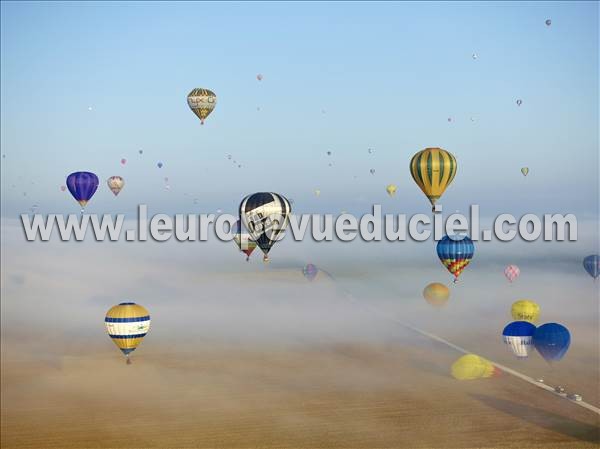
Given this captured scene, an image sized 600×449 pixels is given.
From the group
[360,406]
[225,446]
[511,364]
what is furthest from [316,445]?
[511,364]

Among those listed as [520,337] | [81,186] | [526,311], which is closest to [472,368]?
[526,311]

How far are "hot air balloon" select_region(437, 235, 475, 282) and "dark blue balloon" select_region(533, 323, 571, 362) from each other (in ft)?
19.1

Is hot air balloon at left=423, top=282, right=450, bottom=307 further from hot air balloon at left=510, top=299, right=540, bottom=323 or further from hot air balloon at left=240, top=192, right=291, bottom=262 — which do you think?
hot air balloon at left=240, top=192, right=291, bottom=262

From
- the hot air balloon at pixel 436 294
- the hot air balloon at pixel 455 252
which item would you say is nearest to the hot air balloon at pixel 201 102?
the hot air balloon at pixel 455 252

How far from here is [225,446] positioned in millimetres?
39812

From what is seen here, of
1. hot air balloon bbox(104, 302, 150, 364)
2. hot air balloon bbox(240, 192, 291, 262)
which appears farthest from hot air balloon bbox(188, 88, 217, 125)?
hot air balloon bbox(104, 302, 150, 364)

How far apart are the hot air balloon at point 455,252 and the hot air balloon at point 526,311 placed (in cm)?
381

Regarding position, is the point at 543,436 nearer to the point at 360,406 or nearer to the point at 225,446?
the point at 360,406

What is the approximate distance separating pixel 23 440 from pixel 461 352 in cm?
2586

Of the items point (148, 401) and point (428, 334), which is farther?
point (428, 334)

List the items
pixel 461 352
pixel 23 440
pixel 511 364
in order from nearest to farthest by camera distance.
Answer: pixel 23 440
pixel 511 364
pixel 461 352

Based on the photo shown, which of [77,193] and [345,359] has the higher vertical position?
[77,193]

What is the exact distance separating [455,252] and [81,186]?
715 inches

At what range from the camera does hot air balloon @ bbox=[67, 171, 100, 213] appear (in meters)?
48.4
